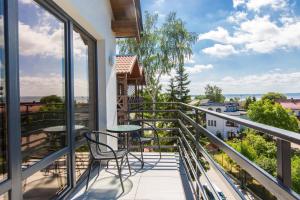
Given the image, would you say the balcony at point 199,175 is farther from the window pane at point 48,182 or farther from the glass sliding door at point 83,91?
the glass sliding door at point 83,91

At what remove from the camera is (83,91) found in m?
3.62

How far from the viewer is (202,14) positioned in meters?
27.3

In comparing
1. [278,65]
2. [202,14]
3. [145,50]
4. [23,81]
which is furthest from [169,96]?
[278,65]

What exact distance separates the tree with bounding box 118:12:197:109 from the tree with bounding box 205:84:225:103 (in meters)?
38.0

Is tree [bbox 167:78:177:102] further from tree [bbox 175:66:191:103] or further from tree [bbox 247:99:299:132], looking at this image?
tree [bbox 247:99:299:132]

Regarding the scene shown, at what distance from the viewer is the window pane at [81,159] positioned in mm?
3381

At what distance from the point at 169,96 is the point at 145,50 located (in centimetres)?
711

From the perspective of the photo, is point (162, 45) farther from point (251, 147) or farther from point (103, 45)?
point (251, 147)

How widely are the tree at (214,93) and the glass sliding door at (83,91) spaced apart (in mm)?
Result: 51746

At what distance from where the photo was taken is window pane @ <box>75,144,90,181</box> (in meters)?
3.38

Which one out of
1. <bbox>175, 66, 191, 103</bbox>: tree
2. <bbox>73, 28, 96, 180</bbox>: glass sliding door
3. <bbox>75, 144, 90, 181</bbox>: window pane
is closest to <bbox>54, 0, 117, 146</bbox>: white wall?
<bbox>73, 28, 96, 180</bbox>: glass sliding door

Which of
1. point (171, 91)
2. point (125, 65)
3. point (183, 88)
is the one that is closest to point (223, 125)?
point (125, 65)

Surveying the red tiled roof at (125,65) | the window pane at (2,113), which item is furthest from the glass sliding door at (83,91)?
the red tiled roof at (125,65)

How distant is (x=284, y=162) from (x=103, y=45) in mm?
3844
